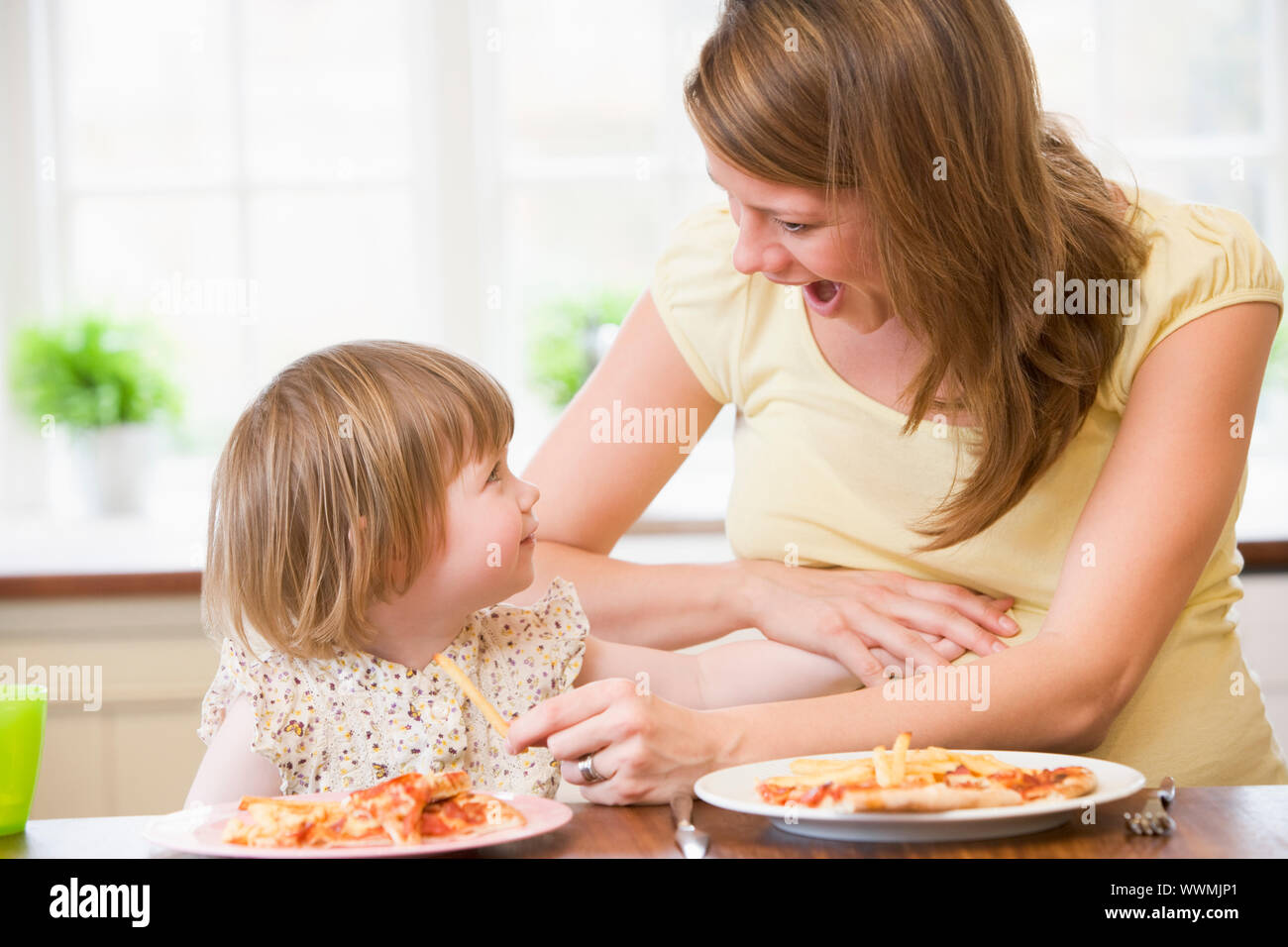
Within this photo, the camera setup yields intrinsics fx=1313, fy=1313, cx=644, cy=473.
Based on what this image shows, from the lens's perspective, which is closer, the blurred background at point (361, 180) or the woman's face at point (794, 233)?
the woman's face at point (794, 233)

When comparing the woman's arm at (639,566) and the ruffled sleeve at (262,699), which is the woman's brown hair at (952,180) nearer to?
the woman's arm at (639,566)

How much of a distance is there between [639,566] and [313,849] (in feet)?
2.41

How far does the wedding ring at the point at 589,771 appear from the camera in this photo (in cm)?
96

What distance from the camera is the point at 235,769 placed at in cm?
110

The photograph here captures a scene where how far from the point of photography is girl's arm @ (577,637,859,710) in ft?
4.36

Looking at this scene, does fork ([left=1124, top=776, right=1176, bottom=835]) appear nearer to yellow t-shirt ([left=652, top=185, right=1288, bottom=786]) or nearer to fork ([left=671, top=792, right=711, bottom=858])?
fork ([left=671, top=792, right=711, bottom=858])

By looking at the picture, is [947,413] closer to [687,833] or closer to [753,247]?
[753,247]

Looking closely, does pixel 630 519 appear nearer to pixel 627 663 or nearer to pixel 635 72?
pixel 627 663

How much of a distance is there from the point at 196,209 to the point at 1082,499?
8.17ft

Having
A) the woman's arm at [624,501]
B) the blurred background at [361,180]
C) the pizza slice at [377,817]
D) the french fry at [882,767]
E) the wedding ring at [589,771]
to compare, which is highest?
the blurred background at [361,180]

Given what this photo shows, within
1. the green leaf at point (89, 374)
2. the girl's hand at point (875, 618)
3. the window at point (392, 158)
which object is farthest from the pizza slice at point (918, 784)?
the green leaf at point (89, 374)

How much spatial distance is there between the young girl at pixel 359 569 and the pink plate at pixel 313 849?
0.68 feet

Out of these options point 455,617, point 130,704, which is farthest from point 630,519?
point 130,704

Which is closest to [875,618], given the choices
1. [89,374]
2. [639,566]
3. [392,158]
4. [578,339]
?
[639,566]
